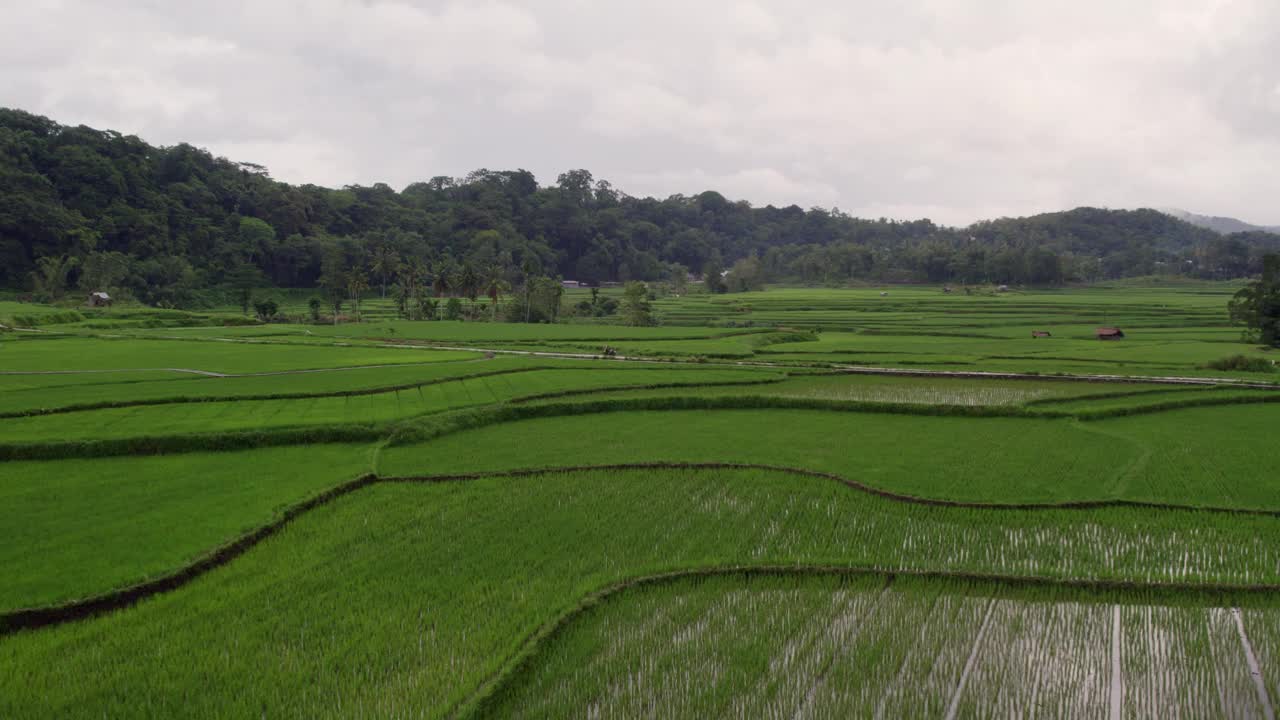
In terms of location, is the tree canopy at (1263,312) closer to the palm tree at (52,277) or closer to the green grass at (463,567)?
the green grass at (463,567)

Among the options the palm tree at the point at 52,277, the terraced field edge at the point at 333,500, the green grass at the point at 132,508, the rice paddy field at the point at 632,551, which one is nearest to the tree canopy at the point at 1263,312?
the rice paddy field at the point at 632,551

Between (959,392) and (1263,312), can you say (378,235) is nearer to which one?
(959,392)

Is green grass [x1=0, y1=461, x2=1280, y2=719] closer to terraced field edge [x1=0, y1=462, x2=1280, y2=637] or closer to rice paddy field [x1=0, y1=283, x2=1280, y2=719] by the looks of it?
rice paddy field [x1=0, y1=283, x2=1280, y2=719]

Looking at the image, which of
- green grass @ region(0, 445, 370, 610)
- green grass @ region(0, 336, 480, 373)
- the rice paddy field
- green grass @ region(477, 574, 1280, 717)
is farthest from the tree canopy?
green grass @ region(0, 445, 370, 610)

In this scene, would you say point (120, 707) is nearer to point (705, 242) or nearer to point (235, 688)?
point (235, 688)

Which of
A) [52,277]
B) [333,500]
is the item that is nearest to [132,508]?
[333,500]

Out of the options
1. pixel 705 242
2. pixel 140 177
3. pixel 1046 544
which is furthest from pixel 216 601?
pixel 705 242

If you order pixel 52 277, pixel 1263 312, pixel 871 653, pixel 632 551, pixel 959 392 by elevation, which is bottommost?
pixel 871 653
